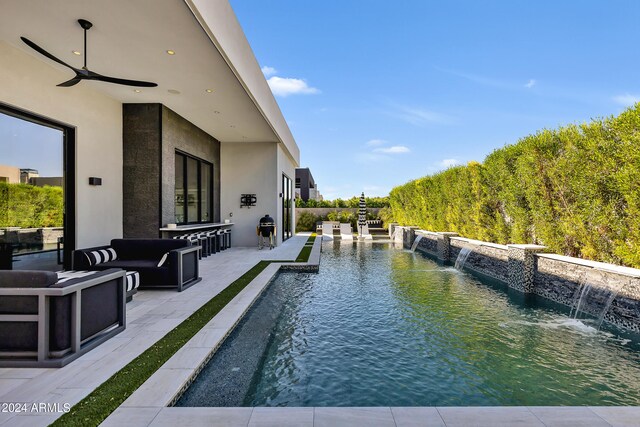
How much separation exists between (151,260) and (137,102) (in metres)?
3.80

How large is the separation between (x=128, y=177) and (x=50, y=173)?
1.73 metres

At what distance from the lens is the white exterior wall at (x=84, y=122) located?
16.4ft

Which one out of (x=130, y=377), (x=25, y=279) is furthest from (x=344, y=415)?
(x=25, y=279)

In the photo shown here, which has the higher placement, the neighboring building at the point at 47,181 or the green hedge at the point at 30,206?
the neighboring building at the point at 47,181

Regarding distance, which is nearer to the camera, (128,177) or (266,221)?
(128,177)

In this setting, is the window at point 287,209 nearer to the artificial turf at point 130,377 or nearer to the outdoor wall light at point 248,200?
the outdoor wall light at point 248,200

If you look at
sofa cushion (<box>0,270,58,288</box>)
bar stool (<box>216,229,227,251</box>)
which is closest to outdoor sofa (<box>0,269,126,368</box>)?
sofa cushion (<box>0,270,58,288</box>)

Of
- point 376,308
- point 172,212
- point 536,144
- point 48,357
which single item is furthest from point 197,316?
point 536,144

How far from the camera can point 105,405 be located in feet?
7.30

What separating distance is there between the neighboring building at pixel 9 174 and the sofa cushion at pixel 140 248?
1664 millimetres

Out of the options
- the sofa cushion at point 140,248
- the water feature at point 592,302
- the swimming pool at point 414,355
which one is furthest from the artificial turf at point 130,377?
the water feature at point 592,302

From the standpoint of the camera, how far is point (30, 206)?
554cm

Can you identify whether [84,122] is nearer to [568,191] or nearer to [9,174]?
[9,174]

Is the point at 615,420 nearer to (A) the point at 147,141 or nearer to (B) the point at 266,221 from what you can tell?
(A) the point at 147,141
